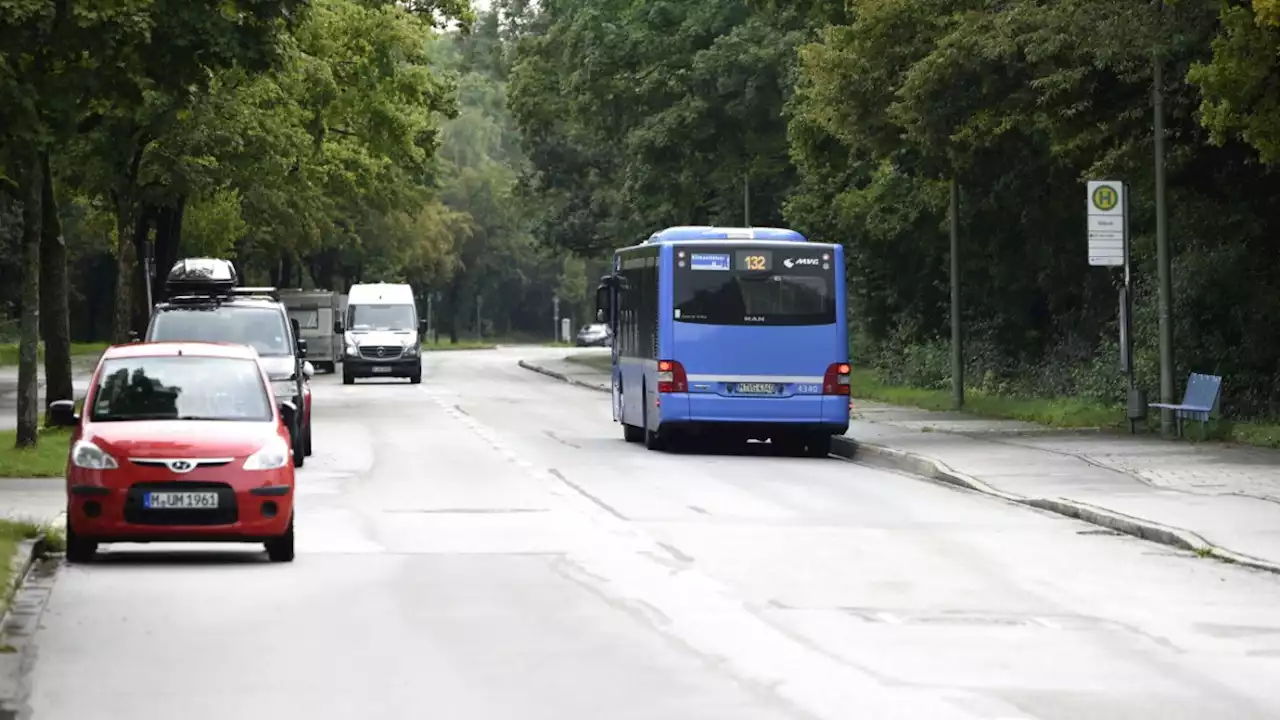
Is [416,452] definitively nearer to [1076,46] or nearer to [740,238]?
[740,238]

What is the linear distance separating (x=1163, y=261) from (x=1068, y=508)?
1019cm

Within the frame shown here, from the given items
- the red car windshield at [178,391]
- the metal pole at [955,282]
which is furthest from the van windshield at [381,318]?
the red car windshield at [178,391]

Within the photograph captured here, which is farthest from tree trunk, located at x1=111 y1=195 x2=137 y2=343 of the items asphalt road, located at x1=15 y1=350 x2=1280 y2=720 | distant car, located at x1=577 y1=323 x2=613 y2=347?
distant car, located at x1=577 y1=323 x2=613 y2=347

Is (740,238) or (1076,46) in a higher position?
(1076,46)

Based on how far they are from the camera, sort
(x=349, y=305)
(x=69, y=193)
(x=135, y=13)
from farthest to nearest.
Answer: (x=349, y=305) < (x=69, y=193) < (x=135, y=13)

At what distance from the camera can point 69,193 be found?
4609 cm

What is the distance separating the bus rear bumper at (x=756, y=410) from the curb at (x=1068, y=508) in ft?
2.16

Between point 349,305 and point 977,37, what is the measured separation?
36108 mm

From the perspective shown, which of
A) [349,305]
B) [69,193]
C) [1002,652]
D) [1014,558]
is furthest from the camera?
[349,305]

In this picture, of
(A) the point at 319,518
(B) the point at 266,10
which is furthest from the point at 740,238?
(A) the point at 319,518

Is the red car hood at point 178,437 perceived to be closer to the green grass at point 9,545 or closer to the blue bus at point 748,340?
the green grass at point 9,545

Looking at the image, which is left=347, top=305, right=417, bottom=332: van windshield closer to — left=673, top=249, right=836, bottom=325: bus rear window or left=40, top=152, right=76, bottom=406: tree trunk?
left=40, top=152, right=76, bottom=406: tree trunk

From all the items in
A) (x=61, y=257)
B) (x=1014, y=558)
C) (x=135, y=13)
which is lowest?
(x=1014, y=558)

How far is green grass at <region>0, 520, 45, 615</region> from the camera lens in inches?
542
